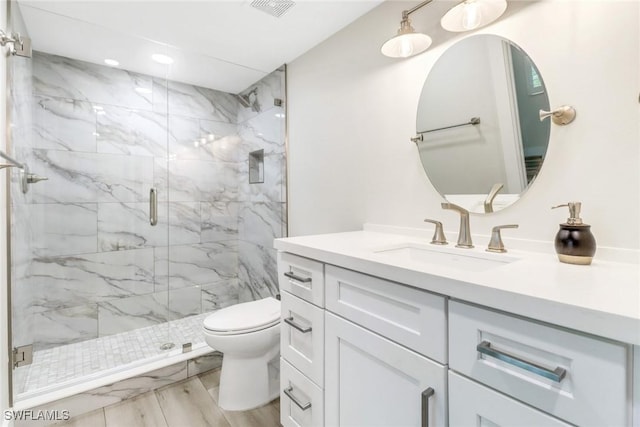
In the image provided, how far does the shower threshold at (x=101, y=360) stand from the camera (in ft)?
5.50

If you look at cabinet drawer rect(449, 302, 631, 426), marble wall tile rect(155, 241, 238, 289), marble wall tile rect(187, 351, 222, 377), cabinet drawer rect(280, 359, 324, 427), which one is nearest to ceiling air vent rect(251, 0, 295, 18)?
→ cabinet drawer rect(449, 302, 631, 426)

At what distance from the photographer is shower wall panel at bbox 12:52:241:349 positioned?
7.50 ft

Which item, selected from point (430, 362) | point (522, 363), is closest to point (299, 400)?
point (430, 362)

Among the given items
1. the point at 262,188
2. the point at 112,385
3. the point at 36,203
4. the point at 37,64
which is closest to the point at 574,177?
the point at 262,188

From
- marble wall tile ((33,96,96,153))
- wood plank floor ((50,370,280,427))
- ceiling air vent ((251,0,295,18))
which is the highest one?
ceiling air vent ((251,0,295,18))

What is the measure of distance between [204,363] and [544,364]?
203 centimetres

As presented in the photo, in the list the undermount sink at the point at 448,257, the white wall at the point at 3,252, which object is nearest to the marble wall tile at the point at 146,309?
the white wall at the point at 3,252

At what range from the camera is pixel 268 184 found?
2682 millimetres

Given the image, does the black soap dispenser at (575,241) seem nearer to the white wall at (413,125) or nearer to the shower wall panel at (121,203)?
the white wall at (413,125)

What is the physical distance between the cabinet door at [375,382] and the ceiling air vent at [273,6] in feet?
5.29

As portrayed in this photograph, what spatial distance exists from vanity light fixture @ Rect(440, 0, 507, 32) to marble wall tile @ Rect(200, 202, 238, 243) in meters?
2.43

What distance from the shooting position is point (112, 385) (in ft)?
5.77

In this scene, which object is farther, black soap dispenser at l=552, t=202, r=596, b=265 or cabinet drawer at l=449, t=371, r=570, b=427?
black soap dispenser at l=552, t=202, r=596, b=265

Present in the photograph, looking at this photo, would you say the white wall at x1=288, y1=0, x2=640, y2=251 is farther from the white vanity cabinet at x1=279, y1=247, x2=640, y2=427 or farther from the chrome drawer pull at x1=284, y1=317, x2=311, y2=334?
the chrome drawer pull at x1=284, y1=317, x2=311, y2=334
